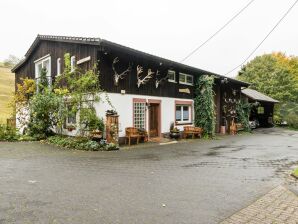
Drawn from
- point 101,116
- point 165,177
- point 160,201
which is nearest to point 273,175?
point 165,177

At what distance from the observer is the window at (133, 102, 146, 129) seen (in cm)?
1606

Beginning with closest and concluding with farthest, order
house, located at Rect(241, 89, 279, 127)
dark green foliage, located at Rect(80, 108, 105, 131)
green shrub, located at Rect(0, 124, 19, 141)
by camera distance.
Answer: dark green foliage, located at Rect(80, 108, 105, 131)
green shrub, located at Rect(0, 124, 19, 141)
house, located at Rect(241, 89, 279, 127)

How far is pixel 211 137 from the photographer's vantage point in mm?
20031

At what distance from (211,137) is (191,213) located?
1559 cm

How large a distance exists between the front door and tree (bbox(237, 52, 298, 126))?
2517 cm

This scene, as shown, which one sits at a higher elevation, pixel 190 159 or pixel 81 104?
pixel 81 104

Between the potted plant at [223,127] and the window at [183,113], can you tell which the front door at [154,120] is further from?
the potted plant at [223,127]

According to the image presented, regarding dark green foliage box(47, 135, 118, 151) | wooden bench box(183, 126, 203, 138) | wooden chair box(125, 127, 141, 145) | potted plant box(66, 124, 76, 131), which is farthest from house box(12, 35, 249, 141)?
dark green foliage box(47, 135, 118, 151)

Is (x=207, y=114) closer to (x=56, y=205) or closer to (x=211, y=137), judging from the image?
(x=211, y=137)

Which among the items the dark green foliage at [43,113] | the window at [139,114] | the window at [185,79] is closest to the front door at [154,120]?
the window at [139,114]

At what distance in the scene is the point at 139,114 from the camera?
16.3 m

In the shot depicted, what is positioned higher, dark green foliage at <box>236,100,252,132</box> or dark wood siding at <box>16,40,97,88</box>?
dark wood siding at <box>16,40,97,88</box>

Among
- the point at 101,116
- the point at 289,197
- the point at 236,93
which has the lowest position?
the point at 289,197

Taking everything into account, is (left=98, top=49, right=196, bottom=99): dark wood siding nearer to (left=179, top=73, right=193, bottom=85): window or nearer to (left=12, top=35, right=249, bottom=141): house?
(left=12, top=35, right=249, bottom=141): house
